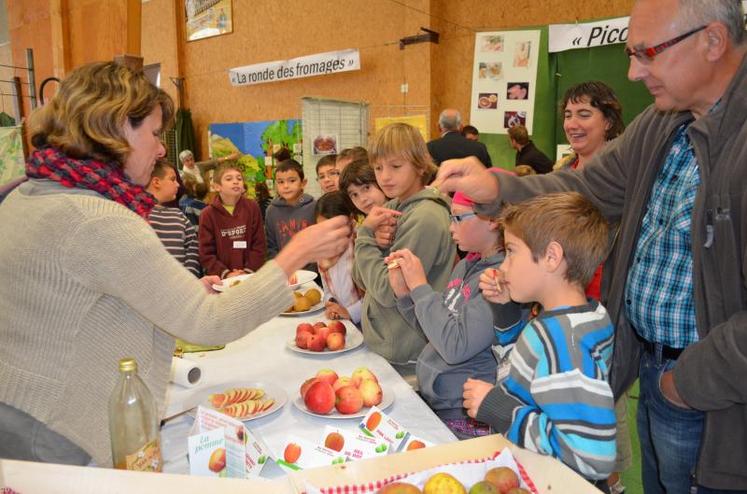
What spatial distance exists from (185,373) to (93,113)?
0.96 metres

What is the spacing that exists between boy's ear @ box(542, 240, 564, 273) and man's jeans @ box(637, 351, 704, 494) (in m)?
0.52

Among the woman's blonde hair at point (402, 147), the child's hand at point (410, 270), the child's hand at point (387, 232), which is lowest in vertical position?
the child's hand at point (410, 270)

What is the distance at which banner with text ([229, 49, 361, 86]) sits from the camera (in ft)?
26.9

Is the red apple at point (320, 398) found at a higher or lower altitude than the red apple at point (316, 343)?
higher

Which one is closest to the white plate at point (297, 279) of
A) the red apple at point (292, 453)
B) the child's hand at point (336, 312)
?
the child's hand at point (336, 312)

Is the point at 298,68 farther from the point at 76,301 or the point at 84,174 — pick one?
the point at 76,301

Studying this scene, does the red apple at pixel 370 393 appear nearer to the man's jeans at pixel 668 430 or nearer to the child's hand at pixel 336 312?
the man's jeans at pixel 668 430

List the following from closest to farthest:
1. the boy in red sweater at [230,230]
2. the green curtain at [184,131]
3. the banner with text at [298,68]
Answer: the boy in red sweater at [230,230], the banner with text at [298,68], the green curtain at [184,131]

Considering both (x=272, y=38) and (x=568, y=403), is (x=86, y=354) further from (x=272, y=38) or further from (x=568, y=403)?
(x=272, y=38)

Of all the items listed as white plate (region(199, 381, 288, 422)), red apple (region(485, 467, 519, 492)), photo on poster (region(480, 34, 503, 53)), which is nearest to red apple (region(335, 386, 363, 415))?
white plate (region(199, 381, 288, 422))

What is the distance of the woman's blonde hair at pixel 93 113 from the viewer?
4.55 feet

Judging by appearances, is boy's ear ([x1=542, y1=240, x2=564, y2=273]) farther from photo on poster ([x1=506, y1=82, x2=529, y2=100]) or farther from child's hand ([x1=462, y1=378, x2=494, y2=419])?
photo on poster ([x1=506, y1=82, x2=529, y2=100])

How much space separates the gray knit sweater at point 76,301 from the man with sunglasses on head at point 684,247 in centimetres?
102

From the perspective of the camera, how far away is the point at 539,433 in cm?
122
